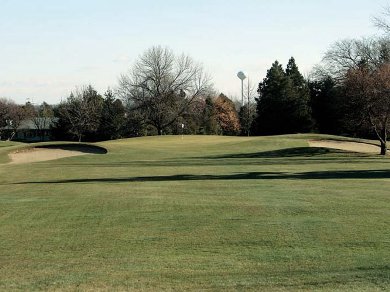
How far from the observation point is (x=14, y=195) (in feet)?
51.2

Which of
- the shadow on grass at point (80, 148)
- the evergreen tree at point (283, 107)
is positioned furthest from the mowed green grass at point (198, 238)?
the evergreen tree at point (283, 107)

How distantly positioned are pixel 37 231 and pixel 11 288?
362 centimetres

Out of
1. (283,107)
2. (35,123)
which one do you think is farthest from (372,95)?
(35,123)

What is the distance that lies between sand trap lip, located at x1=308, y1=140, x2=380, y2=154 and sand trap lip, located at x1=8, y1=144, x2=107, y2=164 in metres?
18.7

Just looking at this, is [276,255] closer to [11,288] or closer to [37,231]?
[11,288]

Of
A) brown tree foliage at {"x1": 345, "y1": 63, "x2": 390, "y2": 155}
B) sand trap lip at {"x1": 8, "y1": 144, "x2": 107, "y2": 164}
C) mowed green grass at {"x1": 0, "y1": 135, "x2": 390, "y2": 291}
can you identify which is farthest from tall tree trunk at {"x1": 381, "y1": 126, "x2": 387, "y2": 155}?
mowed green grass at {"x1": 0, "y1": 135, "x2": 390, "y2": 291}

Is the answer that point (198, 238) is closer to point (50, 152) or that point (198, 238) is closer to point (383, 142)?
point (50, 152)

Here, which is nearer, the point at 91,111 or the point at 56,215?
the point at 56,215

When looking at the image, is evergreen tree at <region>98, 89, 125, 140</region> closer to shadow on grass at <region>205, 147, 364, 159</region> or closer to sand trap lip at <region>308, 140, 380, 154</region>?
sand trap lip at <region>308, 140, 380, 154</region>

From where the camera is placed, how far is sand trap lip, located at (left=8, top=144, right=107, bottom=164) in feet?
126

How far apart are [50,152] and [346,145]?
24872mm

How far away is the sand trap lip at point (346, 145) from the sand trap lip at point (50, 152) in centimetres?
1874

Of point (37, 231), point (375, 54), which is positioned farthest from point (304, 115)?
point (37, 231)

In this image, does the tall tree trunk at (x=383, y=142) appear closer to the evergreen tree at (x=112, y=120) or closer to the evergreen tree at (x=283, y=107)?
the evergreen tree at (x=283, y=107)
